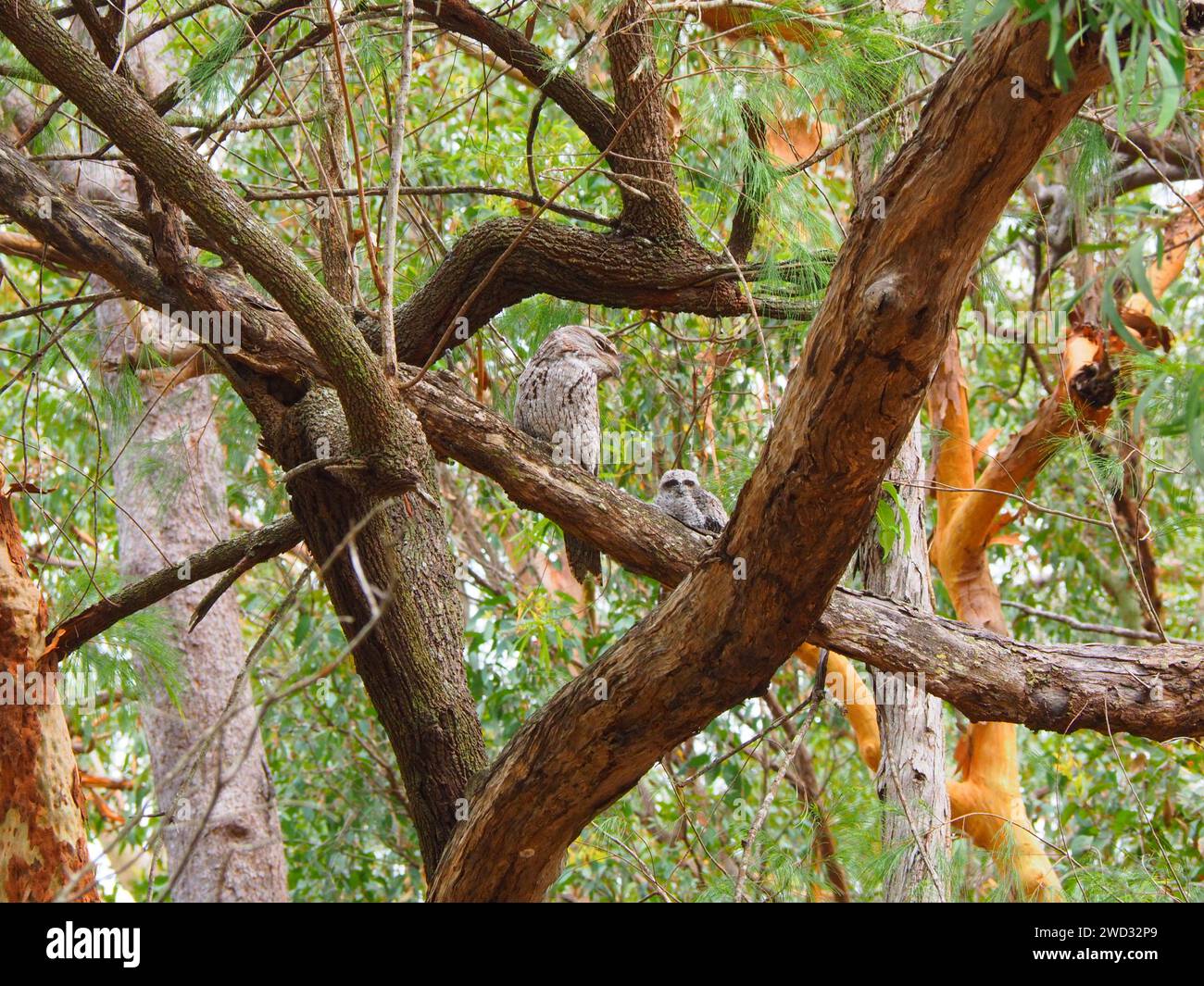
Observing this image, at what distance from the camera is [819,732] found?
834 cm

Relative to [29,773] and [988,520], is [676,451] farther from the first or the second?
[29,773]

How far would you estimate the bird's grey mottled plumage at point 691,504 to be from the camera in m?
3.85

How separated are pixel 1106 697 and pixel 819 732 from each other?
561 cm

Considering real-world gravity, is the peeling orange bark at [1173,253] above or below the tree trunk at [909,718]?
above

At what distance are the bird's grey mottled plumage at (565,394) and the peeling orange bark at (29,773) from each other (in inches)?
A: 75.0

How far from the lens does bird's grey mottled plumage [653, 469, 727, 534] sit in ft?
12.6

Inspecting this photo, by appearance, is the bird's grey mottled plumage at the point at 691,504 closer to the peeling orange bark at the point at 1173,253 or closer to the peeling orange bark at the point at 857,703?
the peeling orange bark at the point at 857,703

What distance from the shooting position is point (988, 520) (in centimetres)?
498

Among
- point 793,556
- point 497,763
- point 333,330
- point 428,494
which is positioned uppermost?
point 333,330

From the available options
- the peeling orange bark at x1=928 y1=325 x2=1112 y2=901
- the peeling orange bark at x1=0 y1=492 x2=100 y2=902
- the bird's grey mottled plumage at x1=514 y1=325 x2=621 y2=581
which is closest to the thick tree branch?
the peeling orange bark at x1=0 y1=492 x2=100 y2=902

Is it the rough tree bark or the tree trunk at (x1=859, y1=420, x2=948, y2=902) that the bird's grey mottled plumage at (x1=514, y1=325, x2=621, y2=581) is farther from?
the rough tree bark

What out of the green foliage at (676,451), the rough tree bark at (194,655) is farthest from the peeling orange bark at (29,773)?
the rough tree bark at (194,655)
